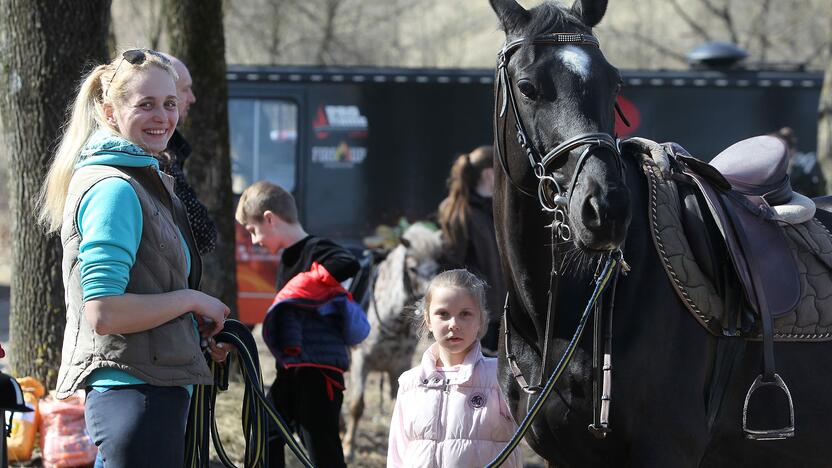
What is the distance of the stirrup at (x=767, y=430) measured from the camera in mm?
3094

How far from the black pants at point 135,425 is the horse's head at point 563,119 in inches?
49.1

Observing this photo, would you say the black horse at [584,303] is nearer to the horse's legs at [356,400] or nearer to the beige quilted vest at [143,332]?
the beige quilted vest at [143,332]

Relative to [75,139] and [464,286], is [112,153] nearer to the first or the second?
[75,139]

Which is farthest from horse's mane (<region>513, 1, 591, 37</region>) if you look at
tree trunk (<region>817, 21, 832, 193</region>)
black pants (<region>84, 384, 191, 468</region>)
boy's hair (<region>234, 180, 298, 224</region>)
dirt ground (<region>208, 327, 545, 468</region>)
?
tree trunk (<region>817, 21, 832, 193</region>)

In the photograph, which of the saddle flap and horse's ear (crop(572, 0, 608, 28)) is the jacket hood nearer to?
horse's ear (crop(572, 0, 608, 28))

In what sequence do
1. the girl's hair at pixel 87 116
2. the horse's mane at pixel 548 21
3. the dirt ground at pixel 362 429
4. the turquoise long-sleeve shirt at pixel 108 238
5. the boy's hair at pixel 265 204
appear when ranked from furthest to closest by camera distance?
the dirt ground at pixel 362 429 → the boy's hair at pixel 265 204 → the horse's mane at pixel 548 21 → the girl's hair at pixel 87 116 → the turquoise long-sleeve shirt at pixel 108 238

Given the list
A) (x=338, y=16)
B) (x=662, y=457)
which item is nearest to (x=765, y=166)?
(x=662, y=457)

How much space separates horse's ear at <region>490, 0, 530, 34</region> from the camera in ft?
9.86

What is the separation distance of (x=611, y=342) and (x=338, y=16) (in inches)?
804

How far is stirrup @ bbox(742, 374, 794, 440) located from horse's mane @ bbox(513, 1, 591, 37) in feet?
4.20

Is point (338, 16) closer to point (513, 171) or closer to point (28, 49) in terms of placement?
point (28, 49)

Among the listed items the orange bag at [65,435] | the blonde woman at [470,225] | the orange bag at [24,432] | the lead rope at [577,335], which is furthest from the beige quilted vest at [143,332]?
the blonde woman at [470,225]

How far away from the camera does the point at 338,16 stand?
22.4 m

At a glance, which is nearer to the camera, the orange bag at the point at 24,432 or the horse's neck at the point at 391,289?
the orange bag at the point at 24,432
